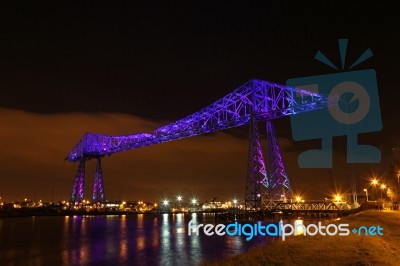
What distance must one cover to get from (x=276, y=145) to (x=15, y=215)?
96.9 metres

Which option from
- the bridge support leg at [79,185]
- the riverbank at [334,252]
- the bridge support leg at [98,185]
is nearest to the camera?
the riverbank at [334,252]

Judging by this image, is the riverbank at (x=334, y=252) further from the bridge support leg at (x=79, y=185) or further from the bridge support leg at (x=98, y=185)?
the bridge support leg at (x=79, y=185)

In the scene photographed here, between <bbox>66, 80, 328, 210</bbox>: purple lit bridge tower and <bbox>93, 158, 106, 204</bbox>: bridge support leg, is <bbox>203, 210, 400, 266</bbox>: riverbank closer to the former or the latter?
<bbox>66, 80, 328, 210</bbox>: purple lit bridge tower

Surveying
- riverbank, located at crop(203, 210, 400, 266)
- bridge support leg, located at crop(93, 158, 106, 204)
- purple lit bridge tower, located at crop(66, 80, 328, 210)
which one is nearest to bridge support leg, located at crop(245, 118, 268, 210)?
purple lit bridge tower, located at crop(66, 80, 328, 210)

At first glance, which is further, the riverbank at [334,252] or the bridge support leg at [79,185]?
the bridge support leg at [79,185]

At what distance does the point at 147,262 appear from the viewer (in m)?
27.8

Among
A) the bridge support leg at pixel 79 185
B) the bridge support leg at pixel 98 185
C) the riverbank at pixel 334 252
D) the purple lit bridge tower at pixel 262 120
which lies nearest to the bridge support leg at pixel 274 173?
the purple lit bridge tower at pixel 262 120

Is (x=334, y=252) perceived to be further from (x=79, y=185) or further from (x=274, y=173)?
(x=79, y=185)

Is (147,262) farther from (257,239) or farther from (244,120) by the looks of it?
(244,120)

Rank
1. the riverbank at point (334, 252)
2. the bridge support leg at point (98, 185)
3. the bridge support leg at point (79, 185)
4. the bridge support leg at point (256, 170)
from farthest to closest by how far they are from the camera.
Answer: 1. the bridge support leg at point (79, 185)
2. the bridge support leg at point (98, 185)
3. the bridge support leg at point (256, 170)
4. the riverbank at point (334, 252)

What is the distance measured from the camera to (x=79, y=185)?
4793 inches

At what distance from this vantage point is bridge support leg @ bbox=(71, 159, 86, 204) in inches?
4724

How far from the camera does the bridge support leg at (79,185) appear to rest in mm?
120000

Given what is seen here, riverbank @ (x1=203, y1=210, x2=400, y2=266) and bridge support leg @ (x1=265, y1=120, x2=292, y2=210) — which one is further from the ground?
bridge support leg @ (x1=265, y1=120, x2=292, y2=210)
